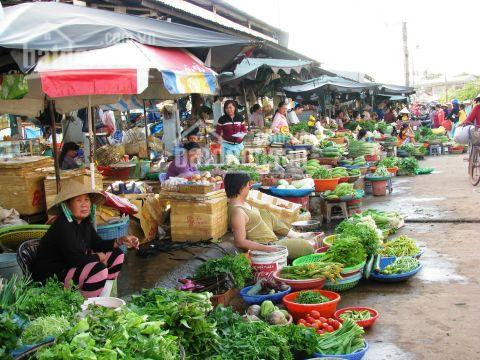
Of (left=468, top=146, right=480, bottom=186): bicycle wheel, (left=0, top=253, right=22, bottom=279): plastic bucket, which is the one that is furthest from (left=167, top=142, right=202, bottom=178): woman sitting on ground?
(left=468, top=146, right=480, bottom=186): bicycle wheel

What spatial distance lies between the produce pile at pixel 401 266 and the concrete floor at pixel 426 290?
0.50 ft

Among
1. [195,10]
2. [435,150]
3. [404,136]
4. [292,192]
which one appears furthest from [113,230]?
[435,150]

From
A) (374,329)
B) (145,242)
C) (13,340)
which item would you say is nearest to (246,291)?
(374,329)

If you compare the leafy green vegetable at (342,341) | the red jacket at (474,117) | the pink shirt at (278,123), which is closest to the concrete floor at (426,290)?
the leafy green vegetable at (342,341)

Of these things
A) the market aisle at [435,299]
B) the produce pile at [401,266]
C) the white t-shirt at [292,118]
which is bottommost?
the market aisle at [435,299]

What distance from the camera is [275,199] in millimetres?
7965

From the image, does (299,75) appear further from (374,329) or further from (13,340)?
(13,340)

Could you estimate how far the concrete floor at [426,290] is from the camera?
4098mm

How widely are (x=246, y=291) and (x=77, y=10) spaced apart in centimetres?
326

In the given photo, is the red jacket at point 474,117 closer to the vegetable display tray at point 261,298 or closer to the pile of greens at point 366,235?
the pile of greens at point 366,235

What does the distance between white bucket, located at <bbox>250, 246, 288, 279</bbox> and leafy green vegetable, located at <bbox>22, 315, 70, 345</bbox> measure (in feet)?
9.18

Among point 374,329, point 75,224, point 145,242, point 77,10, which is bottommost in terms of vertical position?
point 374,329

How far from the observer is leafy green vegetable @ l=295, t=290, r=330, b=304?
4453 mm

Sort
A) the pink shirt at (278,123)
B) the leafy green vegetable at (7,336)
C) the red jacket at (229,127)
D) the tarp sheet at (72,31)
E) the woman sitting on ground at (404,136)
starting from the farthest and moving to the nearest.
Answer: the woman sitting on ground at (404,136) → the pink shirt at (278,123) → the red jacket at (229,127) → the tarp sheet at (72,31) → the leafy green vegetable at (7,336)
